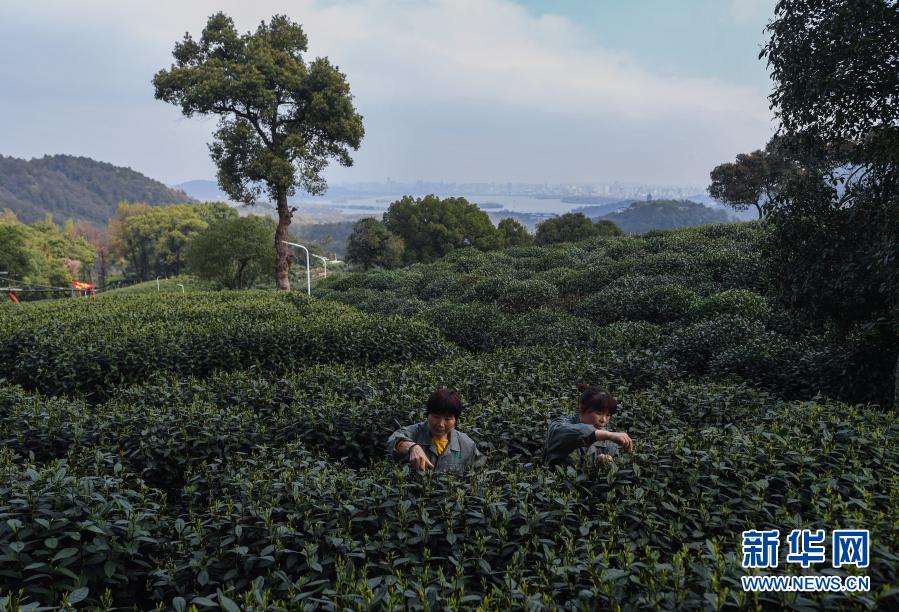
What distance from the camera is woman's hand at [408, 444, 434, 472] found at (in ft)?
13.3

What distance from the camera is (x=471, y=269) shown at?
2328 centimetres

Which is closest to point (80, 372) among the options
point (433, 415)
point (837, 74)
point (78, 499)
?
point (78, 499)

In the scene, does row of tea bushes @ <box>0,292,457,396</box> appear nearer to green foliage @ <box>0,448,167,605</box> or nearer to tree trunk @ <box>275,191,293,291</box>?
green foliage @ <box>0,448,167,605</box>

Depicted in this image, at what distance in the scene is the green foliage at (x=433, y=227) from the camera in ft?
175

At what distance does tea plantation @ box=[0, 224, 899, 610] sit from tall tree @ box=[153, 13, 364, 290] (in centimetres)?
1485

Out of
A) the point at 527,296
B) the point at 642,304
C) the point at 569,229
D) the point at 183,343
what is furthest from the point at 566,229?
the point at 183,343

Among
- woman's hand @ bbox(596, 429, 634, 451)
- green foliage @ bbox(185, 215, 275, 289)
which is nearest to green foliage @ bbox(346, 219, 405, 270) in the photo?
green foliage @ bbox(185, 215, 275, 289)

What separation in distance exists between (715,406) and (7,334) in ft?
36.1

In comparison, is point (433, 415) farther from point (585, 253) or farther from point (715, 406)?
point (585, 253)

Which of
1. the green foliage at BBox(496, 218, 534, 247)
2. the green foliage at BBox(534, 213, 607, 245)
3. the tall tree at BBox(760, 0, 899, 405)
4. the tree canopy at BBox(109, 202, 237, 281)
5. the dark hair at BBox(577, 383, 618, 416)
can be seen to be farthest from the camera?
the tree canopy at BBox(109, 202, 237, 281)

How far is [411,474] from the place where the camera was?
4.03 m

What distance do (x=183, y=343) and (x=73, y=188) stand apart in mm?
191487

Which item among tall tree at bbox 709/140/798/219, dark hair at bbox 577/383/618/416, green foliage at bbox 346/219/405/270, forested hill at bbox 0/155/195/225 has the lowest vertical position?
dark hair at bbox 577/383/618/416

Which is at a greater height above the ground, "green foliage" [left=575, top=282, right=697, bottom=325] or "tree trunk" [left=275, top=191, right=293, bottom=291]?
"tree trunk" [left=275, top=191, right=293, bottom=291]
